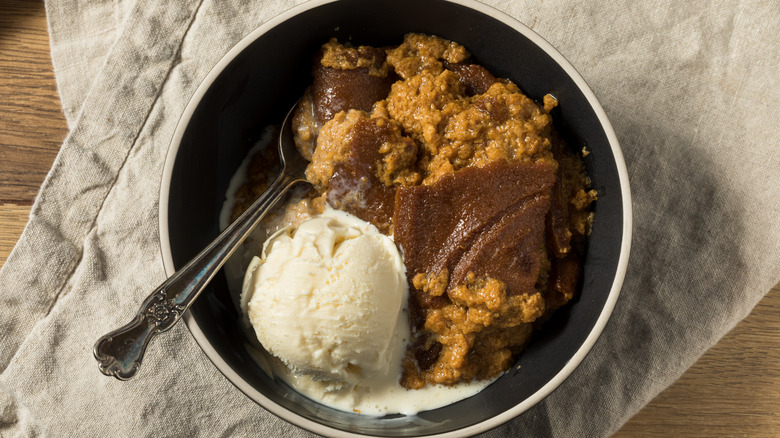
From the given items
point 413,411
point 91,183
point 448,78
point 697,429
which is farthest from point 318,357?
point 697,429

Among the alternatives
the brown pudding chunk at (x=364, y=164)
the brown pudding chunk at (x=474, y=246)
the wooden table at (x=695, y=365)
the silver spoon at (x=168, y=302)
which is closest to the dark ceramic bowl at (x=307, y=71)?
the silver spoon at (x=168, y=302)

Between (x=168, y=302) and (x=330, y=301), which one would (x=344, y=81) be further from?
(x=168, y=302)

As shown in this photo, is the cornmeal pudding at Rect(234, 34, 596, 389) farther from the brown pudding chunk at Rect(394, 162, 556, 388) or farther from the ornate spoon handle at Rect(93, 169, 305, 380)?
the ornate spoon handle at Rect(93, 169, 305, 380)

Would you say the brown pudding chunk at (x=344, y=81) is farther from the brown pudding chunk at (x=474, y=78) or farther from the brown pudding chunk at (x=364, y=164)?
the brown pudding chunk at (x=474, y=78)

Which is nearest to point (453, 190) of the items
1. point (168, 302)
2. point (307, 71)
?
point (307, 71)

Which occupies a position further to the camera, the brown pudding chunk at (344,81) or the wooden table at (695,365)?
the wooden table at (695,365)

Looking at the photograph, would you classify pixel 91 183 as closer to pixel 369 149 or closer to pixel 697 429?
pixel 369 149
